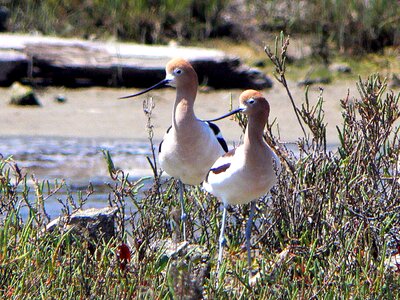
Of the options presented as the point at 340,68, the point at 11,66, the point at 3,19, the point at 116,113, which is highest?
the point at 3,19

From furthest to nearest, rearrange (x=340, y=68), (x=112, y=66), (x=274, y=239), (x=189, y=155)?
(x=340, y=68)
(x=112, y=66)
(x=189, y=155)
(x=274, y=239)

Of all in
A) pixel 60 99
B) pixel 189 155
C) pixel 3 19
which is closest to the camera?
pixel 189 155

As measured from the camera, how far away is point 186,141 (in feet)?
17.7

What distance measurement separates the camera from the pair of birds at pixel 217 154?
4.75 metres

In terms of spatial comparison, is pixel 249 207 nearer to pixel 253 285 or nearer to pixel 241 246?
pixel 241 246

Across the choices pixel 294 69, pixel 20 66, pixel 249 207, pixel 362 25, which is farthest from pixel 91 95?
pixel 249 207

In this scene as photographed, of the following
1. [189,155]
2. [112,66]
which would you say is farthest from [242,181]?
[112,66]

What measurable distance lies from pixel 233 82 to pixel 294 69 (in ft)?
2.84

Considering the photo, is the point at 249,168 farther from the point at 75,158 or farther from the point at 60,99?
the point at 60,99

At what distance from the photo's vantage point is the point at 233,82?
38.1 feet

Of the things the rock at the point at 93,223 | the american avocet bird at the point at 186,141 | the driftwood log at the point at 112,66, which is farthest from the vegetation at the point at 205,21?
the rock at the point at 93,223

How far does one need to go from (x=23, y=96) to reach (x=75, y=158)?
1.97m

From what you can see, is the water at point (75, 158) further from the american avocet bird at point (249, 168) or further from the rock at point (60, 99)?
the american avocet bird at point (249, 168)

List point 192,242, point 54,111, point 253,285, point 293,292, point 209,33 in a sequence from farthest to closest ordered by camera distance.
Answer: point 209,33
point 54,111
point 192,242
point 253,285
point 293,292
